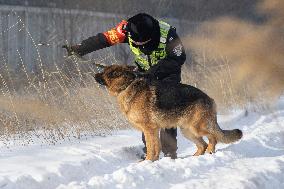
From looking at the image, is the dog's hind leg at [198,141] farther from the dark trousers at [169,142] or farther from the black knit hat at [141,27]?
the black knit hat at [141,27]

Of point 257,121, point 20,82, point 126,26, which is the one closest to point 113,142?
point 126,26

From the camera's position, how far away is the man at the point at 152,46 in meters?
5.33

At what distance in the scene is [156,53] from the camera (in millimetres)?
5555

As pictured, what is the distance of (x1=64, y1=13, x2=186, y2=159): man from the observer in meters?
5.33

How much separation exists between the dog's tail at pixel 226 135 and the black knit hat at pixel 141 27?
4.46 feet

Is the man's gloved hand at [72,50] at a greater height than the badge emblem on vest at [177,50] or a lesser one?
lesser

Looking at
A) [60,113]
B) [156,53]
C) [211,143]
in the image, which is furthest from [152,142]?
[60,113]

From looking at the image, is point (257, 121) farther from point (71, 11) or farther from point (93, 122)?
point (71, 11)

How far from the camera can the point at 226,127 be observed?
27.4 ft

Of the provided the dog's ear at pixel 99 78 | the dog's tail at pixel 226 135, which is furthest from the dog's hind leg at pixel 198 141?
the dog's ear at pixel 99 78

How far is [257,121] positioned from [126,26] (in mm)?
4149

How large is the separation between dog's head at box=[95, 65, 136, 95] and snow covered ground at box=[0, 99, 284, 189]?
80cm

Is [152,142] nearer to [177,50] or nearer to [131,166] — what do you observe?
[131,166]

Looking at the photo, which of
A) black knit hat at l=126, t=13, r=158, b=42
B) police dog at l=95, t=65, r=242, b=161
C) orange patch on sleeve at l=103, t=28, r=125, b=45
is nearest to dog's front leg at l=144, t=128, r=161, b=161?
police dog at l=95, t=65, r=242, b=161
